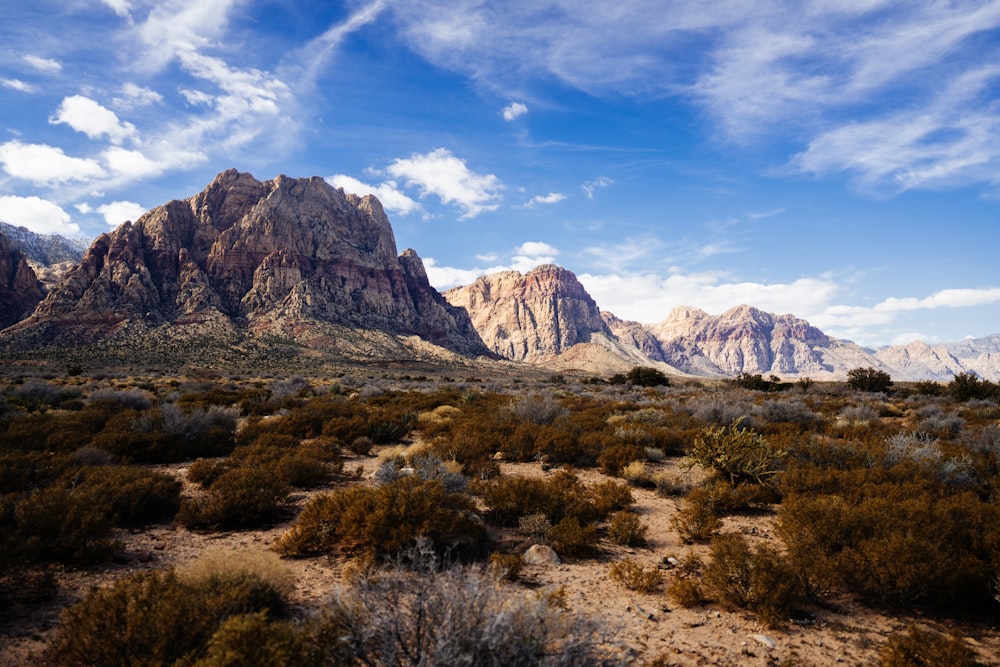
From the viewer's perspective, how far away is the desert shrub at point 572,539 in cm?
672

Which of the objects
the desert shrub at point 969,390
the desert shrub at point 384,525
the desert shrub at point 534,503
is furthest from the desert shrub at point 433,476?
the desert shrub at point 969,390

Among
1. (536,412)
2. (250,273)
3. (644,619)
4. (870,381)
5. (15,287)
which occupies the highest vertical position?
(250,273)

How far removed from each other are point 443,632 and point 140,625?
97.3 inches

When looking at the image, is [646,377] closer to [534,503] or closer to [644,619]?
[534,503]

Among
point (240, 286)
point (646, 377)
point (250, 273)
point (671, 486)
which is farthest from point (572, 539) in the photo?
point (250, 273)

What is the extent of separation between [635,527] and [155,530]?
7675mm

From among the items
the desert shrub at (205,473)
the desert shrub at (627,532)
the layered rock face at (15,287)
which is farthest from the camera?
the layered rock face at (15,287)

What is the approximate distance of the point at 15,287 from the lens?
392 ft

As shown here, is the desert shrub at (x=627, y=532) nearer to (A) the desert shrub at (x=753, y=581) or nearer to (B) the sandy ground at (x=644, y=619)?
(B) the sandy ground at (x=644, y=619)

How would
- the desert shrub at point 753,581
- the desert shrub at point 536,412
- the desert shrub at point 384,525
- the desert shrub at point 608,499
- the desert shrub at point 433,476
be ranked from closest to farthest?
the desert shrub at point 753,581 < the desert shrub at point 384,525 < the desert shrub at point 608,499 < the desert shrub at point 433,476 < the desert shrub at point 536,412

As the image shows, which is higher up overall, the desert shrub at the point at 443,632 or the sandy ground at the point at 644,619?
the desert shrub at the point at 443,632

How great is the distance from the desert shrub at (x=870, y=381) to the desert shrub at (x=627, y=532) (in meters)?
34.2

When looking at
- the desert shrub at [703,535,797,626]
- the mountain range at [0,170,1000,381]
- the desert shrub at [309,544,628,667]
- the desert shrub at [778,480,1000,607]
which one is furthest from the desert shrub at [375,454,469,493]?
the mountain range at [0,170,1000,381]

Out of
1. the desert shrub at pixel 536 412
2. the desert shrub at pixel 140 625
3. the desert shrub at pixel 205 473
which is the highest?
the desert shrub at pixel 536 412
